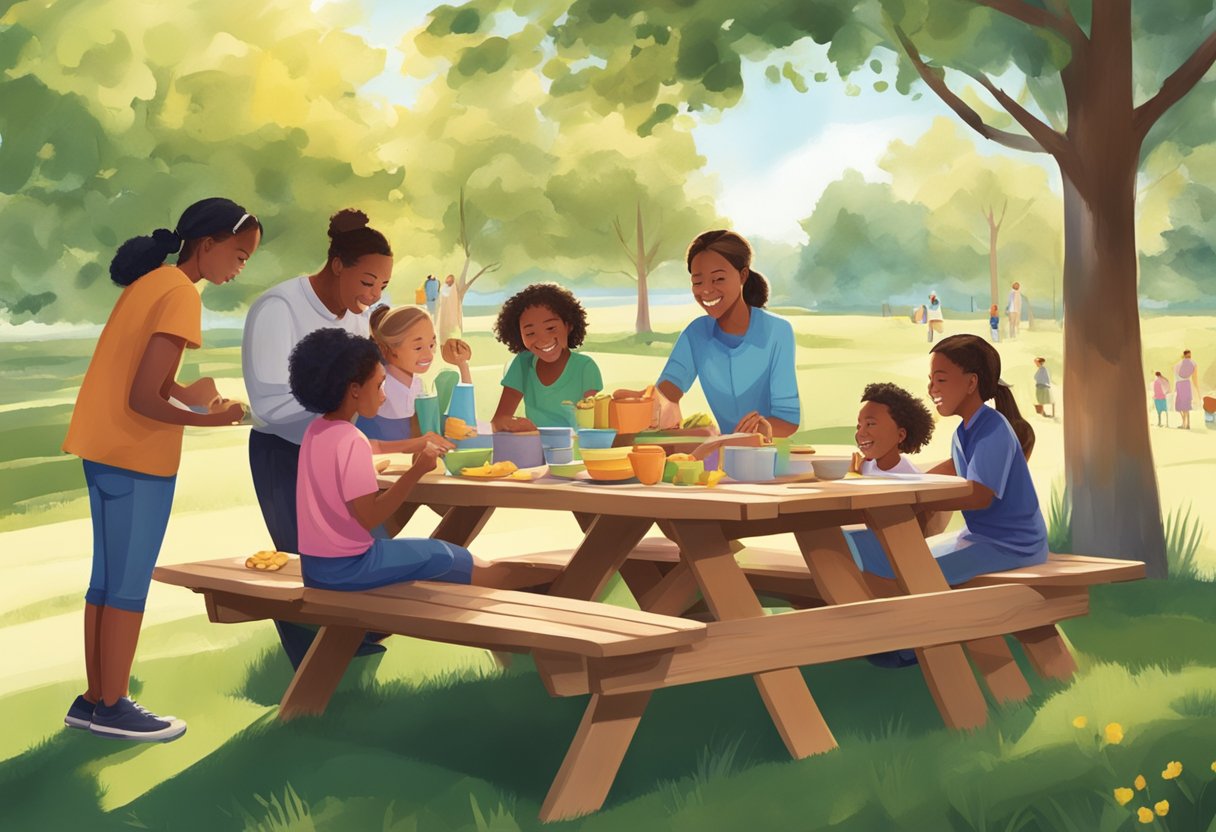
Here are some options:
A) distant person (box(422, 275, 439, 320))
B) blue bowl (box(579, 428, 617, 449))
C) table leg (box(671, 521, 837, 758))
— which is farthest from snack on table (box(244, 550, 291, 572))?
distant person (box(422, 275, 439, 320))

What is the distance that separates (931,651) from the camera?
555 centimetres

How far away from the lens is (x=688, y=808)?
4.66 m

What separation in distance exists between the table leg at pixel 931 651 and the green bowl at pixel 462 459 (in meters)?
1.41

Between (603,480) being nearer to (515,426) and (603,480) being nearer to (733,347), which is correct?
(515,426)

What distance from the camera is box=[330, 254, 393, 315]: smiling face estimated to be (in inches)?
237

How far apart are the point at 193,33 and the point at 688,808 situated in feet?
46.8

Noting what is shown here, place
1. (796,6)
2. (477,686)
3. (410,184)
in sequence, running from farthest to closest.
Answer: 1. (410,184)
2. (796,6)
3. (477,686)

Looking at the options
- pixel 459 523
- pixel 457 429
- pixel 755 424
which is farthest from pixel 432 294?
pixel 755 424

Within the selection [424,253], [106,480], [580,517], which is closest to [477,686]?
[580,517]

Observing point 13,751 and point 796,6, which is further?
point 796,6

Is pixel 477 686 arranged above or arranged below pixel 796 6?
below

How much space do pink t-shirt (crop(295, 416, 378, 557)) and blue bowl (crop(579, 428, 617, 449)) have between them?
2.62 feet

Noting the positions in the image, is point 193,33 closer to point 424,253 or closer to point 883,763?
point 424,253

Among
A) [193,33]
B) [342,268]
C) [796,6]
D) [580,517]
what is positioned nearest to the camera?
[342,268]
